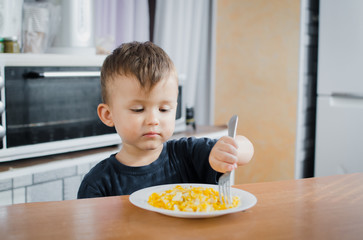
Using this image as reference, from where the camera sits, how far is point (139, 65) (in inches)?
36.9

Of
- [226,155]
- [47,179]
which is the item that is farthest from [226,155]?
[47,179]

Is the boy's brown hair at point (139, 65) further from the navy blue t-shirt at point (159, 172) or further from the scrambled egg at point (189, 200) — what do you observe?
the scrambled egg at point (189, 200)

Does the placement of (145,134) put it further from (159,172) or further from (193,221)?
(193,221)

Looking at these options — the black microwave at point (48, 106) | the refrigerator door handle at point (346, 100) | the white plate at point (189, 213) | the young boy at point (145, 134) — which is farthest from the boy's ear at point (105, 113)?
the refrigerator door handle at point (346, 100)

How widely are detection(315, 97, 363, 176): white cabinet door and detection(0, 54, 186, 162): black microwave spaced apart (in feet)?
4.22

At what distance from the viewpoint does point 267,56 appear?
2746 millimetres

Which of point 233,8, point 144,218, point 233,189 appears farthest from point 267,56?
point 144,218

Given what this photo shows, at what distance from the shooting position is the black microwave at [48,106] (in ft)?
5.29

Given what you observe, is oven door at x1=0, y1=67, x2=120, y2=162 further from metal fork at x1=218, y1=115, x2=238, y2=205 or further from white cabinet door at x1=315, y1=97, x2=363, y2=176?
white cabinet door at x1=315, y1=97, x2=363, y2=176

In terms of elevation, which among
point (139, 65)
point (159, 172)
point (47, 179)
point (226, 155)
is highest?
point (139, 65)

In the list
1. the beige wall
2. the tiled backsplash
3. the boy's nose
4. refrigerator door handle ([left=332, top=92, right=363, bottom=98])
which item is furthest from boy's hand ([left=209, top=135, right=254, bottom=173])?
the beige wall

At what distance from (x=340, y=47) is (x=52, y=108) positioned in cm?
162

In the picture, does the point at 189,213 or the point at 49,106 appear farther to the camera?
the point at 49,106

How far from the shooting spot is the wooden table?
0.57 m
